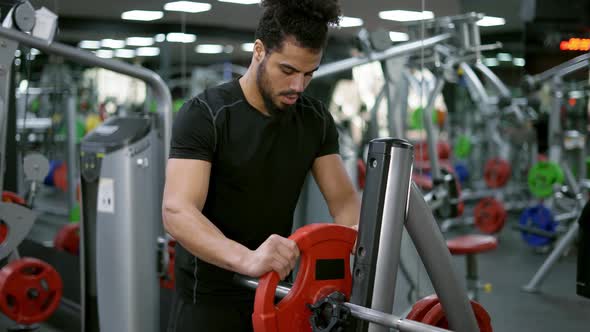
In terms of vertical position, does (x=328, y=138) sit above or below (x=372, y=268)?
above

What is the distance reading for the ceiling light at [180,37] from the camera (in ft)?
14.2

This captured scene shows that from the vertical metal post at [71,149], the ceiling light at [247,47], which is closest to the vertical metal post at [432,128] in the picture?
the ceiling light at [247,47]

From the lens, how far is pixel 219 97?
67.9 inches

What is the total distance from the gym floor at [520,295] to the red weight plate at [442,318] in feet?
3.08

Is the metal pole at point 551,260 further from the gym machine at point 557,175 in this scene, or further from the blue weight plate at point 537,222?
the blue weight plate at point 537,222

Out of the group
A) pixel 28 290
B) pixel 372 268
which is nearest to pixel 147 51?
pixel 28 290

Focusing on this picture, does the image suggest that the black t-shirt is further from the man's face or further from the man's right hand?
the man's right hand

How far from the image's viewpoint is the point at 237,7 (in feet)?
11.6

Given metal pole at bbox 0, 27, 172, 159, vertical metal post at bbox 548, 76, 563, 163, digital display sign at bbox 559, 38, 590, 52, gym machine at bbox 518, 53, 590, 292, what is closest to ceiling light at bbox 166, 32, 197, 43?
metal pole at bbox 0, 27, 172, 159

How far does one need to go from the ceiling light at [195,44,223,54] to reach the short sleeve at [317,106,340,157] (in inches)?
102

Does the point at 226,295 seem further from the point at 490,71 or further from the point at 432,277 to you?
the point at 490,71

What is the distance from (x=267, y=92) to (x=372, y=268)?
Answer: 1.75ft

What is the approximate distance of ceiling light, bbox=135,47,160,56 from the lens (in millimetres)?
4750

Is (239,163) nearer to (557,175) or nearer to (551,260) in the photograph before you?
(551,260)
